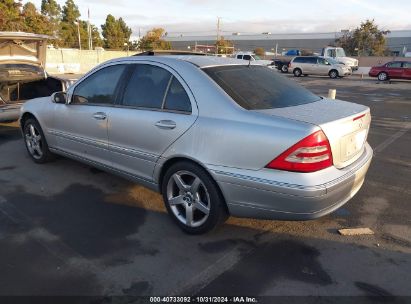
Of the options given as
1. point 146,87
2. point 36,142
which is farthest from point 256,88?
point 36,142

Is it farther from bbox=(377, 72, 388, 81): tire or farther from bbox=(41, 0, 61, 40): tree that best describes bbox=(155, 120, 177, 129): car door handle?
bbox=(41, 0, 61, 40): tree

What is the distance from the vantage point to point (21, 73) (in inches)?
298

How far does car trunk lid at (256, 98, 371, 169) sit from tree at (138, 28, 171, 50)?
216 ft

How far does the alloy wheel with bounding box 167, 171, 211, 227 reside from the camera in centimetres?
333

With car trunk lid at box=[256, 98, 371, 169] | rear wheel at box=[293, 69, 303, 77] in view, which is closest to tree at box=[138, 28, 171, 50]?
rear wheel at box=[293, 69, 303, 77]

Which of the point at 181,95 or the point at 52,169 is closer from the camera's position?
the point at 181,95

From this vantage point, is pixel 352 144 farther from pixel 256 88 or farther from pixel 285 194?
pixel 256 88

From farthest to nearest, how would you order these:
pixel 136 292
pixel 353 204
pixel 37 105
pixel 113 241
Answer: pixel 37 105 → pixel 353 204 → pixel 113 241 → pixel 136 292

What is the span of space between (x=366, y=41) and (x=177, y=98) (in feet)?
194

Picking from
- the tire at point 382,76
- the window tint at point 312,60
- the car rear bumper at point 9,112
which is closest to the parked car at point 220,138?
the car rear bumper at point 9,112

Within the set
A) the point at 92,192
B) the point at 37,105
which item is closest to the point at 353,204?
the point at 92,192

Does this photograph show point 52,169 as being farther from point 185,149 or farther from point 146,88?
point 185,149

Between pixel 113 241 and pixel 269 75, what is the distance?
234 centimetres

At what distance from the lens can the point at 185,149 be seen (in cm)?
326
